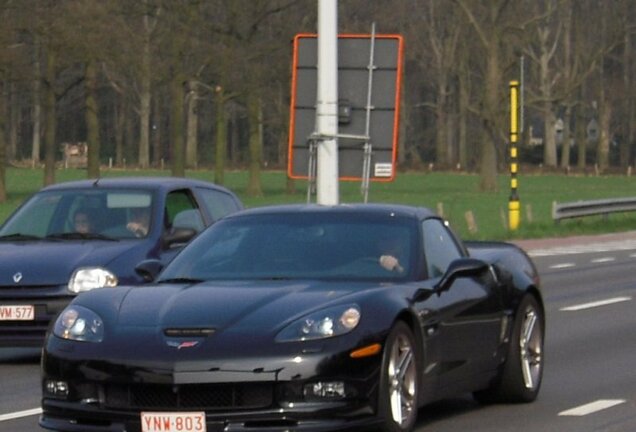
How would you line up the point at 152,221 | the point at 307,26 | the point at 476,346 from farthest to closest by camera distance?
the point at 307,26
the point at 152,221
the point at 476,346

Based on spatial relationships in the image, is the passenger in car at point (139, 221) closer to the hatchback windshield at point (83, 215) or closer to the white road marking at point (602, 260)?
the hatchback windshield at point (83, 215)

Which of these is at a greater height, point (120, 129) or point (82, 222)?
point (82, 222)

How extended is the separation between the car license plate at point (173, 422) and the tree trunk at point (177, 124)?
5185 centimetres

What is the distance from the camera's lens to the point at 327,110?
21953 mm

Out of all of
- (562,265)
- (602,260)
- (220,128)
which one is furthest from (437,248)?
(220,128)

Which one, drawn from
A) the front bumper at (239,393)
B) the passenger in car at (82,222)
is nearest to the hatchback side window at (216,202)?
the passenger in car at (82,222)

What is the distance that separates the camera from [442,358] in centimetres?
957

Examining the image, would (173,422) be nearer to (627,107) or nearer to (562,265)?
(562,265)

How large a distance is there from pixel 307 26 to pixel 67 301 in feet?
171

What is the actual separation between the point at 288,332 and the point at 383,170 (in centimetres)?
1438

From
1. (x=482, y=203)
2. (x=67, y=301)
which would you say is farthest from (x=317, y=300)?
(x=482, y=203)

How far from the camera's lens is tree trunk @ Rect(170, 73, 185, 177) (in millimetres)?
60500

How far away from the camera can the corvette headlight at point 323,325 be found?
845 cm

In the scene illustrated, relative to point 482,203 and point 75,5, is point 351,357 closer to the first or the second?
point 75,5
